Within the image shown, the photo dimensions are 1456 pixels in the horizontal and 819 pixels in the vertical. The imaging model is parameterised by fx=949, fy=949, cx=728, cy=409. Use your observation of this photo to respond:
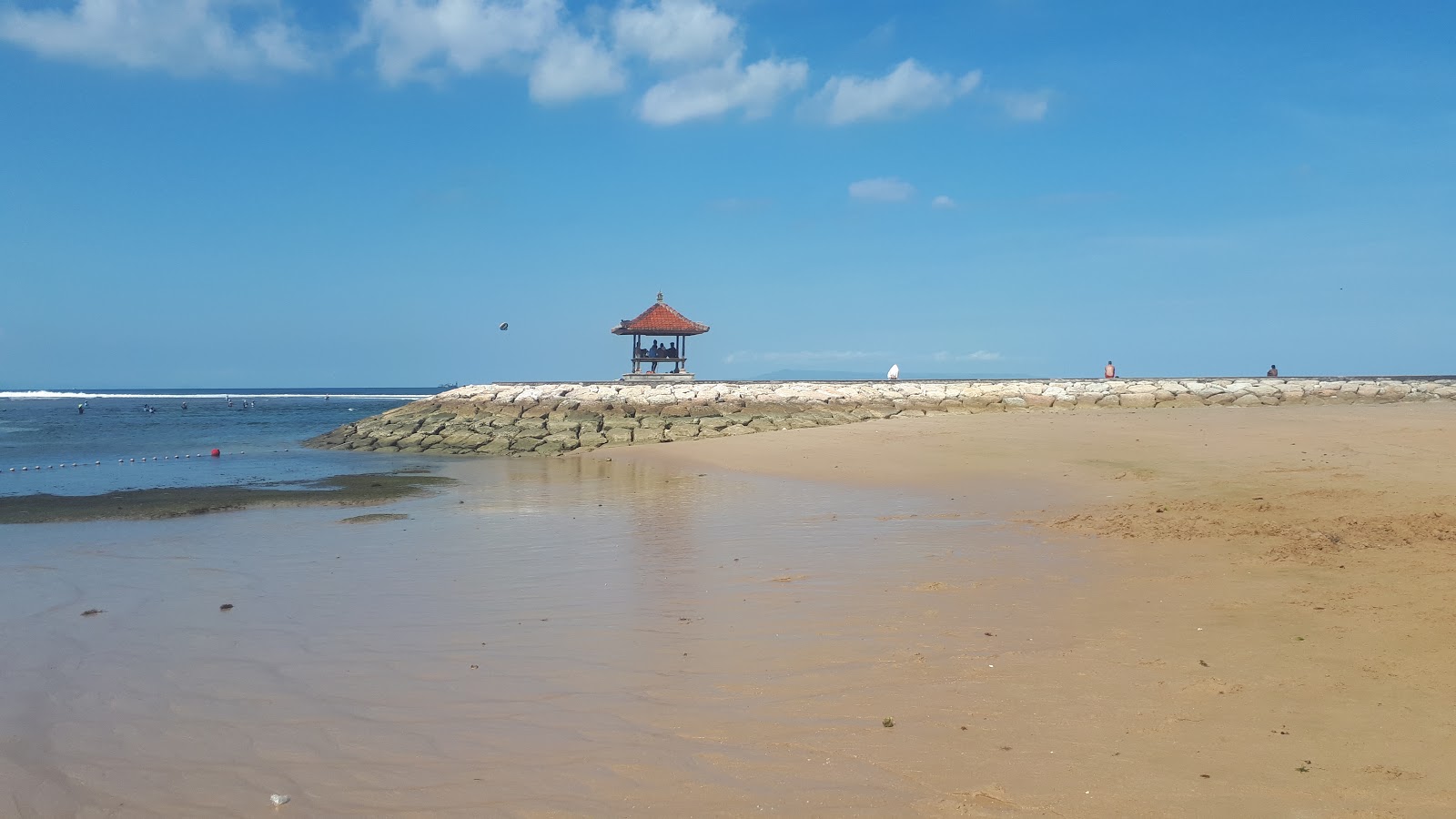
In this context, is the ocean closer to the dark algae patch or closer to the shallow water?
the dark algae patch

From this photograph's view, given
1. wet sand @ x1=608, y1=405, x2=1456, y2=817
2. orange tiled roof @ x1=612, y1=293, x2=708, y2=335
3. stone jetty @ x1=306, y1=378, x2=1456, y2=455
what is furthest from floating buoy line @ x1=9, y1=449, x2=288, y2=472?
wet sand @ x1=608, y1=405, x2=1456, y2=817

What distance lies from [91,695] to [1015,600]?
20.0ft

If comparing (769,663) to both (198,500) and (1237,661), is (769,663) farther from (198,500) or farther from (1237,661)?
(198,500)

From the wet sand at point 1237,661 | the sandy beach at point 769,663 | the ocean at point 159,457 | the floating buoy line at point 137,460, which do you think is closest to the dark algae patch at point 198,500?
the ocean at point 159,457

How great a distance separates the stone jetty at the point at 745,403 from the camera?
28.7m

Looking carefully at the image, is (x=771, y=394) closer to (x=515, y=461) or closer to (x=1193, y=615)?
(x=515, y=461)

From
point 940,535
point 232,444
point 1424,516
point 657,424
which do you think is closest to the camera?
point 1424,516

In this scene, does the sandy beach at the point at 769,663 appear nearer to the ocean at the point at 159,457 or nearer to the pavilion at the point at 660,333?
the ocean at the point at 159,457

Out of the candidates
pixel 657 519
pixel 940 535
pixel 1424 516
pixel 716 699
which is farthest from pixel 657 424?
pixel 716 699

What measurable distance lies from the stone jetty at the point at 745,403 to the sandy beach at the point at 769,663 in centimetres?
1653

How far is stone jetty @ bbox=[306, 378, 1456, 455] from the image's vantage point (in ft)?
94.0

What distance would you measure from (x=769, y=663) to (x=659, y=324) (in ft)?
112

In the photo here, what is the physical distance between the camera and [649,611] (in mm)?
7219

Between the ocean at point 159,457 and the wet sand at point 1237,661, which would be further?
the ocean at point 159,457
